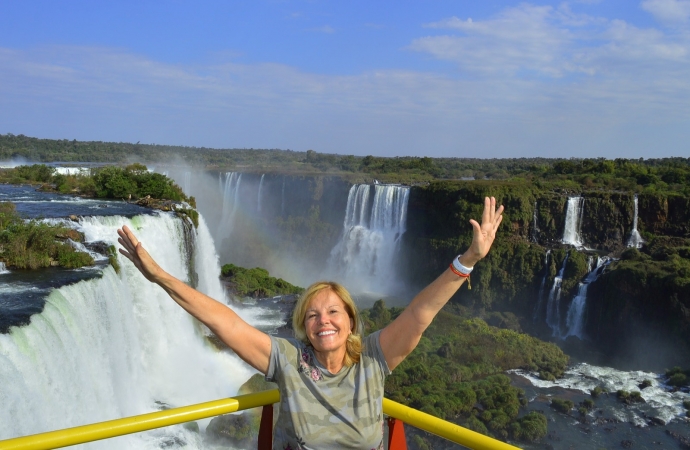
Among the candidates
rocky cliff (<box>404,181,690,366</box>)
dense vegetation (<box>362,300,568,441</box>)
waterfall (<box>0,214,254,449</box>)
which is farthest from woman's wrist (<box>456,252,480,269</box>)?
rocky cliff (<box>404,181,690,366</box>)

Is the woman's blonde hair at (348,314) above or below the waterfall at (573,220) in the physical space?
above

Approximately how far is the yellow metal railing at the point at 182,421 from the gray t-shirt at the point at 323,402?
0.13 metres

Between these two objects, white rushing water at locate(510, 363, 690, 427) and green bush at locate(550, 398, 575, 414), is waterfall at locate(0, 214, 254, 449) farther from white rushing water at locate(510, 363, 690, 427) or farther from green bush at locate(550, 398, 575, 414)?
white rushing water at locate(510, 363, 690, 427)

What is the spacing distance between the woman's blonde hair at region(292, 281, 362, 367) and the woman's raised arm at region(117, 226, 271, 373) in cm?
18

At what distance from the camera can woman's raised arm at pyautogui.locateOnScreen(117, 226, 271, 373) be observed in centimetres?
226

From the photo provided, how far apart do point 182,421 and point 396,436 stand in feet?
2.81

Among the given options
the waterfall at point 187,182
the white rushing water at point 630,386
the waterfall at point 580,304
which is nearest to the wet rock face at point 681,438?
the white rushing water at point 630,386

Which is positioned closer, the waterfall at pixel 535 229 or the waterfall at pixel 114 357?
the waterfall at pixel 114 357

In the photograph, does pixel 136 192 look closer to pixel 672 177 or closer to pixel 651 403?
pixel 651 403

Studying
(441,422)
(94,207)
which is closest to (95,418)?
(441,422)

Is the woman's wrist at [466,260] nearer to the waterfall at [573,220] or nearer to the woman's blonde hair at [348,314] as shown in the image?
the woman's blonde hair at [348,314]

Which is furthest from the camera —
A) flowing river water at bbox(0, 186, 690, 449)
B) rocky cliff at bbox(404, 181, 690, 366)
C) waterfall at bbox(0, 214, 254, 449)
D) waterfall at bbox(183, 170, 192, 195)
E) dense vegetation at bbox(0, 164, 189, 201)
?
waterfall at bbox(183, 170, 192, 195)

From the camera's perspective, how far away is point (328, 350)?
2377 millimetres

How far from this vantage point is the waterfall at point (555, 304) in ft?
81.3
